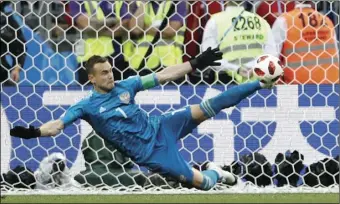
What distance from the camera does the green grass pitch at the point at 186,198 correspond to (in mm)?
7004

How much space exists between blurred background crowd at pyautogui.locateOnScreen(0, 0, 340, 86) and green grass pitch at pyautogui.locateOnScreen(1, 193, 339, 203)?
1.06m

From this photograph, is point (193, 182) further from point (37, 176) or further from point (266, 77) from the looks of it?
point (37, 176)

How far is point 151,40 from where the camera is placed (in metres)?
8.38

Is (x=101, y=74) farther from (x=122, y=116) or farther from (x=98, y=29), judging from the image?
(x=98, y=29)

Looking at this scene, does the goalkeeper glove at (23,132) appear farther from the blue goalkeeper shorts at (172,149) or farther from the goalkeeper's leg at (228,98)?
the goalkeeper's leg at (228,98)

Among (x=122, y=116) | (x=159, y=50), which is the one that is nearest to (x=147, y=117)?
(x=122, y=116)

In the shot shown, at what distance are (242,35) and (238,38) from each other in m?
0.05

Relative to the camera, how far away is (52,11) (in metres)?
8.57

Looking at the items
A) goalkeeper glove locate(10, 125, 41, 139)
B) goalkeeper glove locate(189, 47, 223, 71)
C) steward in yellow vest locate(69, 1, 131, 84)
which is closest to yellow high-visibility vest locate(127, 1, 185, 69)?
steward in yellow vest locate(69, 1, 131, 84)

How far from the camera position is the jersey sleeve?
22.9 ft

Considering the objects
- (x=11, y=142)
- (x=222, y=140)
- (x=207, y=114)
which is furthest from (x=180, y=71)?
(x=11, y=142)

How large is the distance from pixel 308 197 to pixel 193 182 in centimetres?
77

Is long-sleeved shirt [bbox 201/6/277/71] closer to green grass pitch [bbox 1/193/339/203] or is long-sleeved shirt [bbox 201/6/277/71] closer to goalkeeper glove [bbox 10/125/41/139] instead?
green grass pitch [bbox 1/193/339/203]

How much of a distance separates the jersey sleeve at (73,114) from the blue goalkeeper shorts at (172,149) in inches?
22.2
